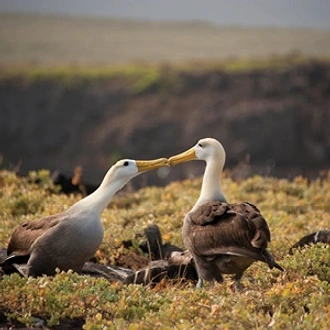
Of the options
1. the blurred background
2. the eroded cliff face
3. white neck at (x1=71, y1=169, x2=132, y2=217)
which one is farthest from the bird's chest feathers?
the eroded cliff face

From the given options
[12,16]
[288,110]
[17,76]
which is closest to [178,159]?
[288,110]

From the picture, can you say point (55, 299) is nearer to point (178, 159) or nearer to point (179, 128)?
point (178, 159)

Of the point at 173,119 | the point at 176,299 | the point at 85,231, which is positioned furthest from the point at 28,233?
the point at 173,119

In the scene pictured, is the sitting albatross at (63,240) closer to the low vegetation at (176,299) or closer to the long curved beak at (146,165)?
the long curved beak at (146,165)

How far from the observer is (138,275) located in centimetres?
912

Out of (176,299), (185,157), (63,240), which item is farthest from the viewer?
(185,157)

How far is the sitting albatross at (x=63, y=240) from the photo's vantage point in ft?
28.6

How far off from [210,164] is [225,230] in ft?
4.21

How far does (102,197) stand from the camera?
9.05m

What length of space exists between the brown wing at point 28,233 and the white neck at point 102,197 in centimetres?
20

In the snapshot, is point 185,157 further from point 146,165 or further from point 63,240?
point 63,240

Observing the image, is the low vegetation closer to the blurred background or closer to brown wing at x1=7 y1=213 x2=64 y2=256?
brown wing at x1=7 y1=213 x2=64 y2=256

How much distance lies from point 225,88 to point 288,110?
373 centimetres

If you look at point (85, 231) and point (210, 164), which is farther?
point (210, 164)
